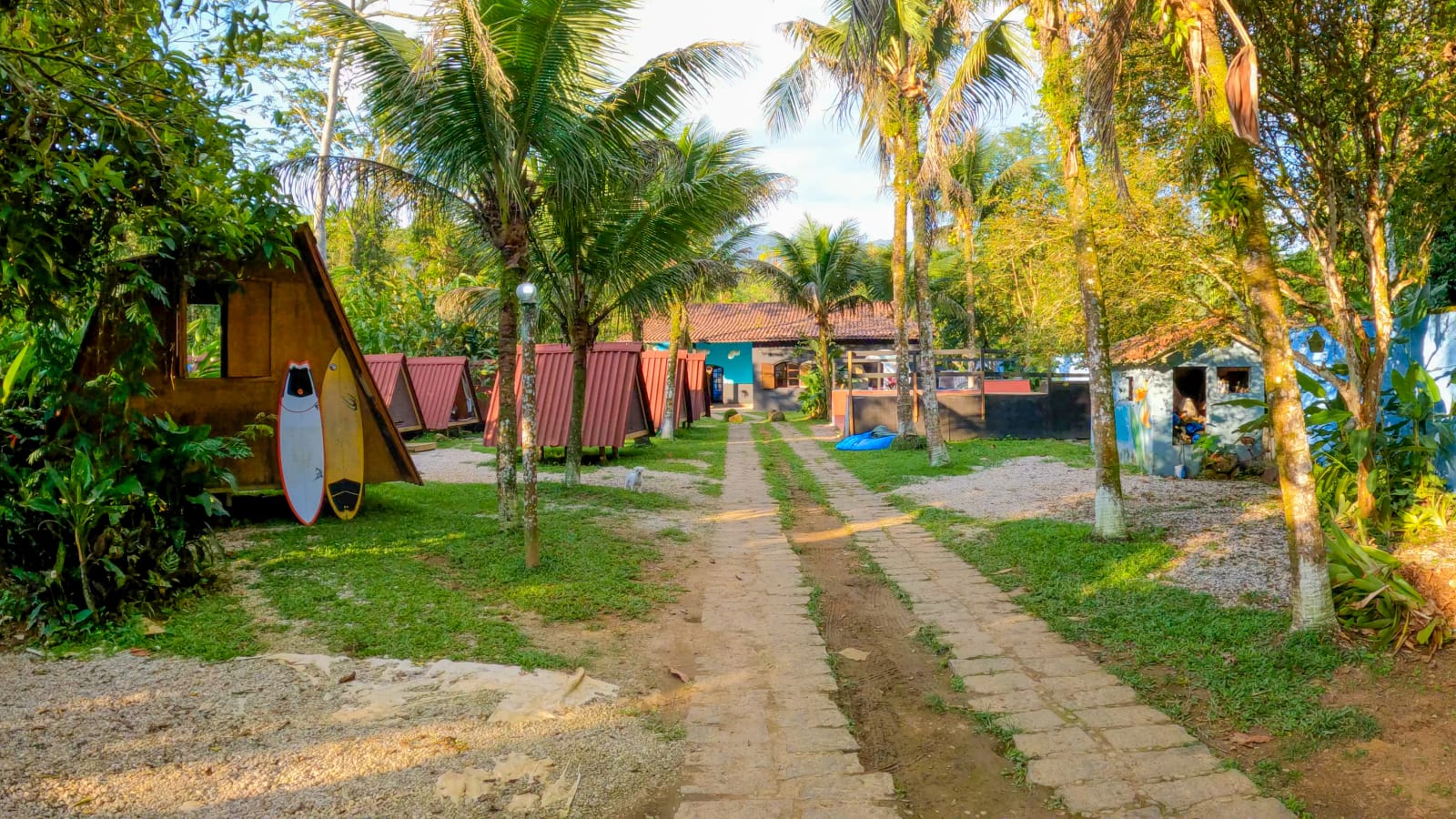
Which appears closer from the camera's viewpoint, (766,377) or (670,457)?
(670,457)

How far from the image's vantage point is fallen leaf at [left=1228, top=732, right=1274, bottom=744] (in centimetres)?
414

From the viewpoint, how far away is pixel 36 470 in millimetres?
5754

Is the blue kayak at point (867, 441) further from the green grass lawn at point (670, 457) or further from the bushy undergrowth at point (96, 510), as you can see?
the bushy undergrowth at point (96, 510)

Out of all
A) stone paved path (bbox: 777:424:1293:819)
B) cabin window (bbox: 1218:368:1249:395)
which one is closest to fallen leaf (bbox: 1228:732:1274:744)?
stone paved path (bbox: 777:424:1293:819)

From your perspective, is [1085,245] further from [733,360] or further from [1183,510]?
[733,360]

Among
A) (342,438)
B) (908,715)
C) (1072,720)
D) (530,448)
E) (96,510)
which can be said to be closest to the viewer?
(1072,720)

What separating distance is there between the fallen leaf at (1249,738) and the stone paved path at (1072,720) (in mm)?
181

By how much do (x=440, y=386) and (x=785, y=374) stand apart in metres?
17.7

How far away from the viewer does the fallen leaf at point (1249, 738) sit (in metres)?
4.14

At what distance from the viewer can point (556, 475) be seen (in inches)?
547

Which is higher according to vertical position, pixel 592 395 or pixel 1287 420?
pixel 592 395

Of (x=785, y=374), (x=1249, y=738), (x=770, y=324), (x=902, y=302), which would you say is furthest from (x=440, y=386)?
(x=1249, y=738)

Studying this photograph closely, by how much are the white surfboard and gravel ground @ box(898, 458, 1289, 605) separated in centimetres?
706

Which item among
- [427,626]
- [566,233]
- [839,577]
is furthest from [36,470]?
[566,233]
